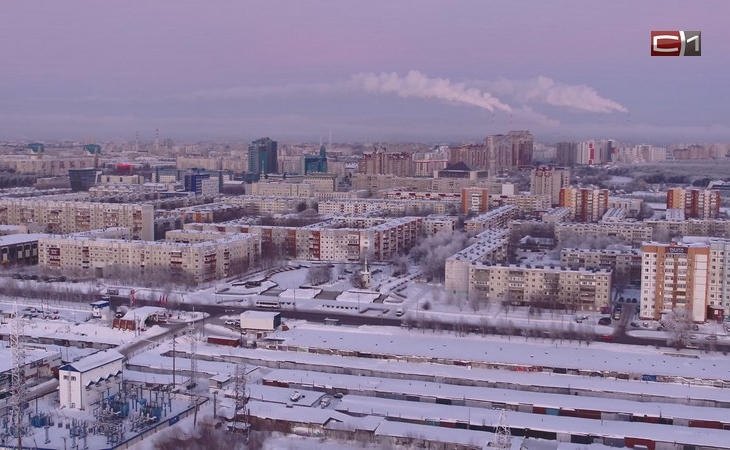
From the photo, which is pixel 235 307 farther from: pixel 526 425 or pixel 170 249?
pixel 526 425

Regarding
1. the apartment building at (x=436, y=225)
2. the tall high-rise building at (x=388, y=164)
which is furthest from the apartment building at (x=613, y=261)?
the tall high-rise building at (x=388, y=164)

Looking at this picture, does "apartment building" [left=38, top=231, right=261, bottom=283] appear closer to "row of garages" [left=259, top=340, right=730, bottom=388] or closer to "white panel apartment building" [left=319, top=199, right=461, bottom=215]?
"row of garages" [left=259, top=340, right=730, bottom=388]

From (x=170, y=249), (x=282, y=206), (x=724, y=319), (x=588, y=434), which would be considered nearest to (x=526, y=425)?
(x=588, y=434)

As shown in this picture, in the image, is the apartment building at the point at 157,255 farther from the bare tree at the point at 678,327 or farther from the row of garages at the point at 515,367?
the bare tree at the point at 678,327

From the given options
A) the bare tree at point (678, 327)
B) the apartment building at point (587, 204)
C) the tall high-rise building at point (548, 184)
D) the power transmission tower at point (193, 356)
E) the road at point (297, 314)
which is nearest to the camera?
the power transmission tower at point (193, 356)

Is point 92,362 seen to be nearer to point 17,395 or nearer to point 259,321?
point 17,395

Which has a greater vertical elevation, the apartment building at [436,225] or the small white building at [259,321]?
the apartment building at [436,225]

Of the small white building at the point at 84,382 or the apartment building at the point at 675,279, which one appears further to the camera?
the apartment building at the point at 675,279
